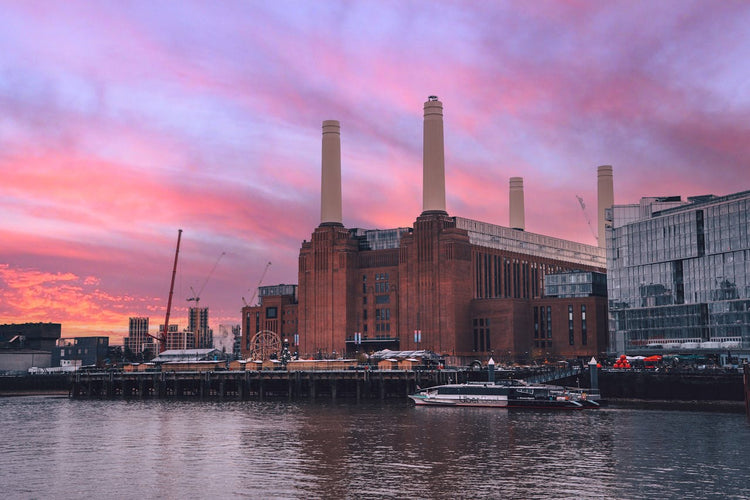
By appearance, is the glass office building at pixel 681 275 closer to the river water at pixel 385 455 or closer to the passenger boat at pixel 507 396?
the passenger boat at pixel 507 396

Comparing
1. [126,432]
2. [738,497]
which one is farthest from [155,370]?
[738,497]

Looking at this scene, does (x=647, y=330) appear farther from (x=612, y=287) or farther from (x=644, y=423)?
(x=644, y=423)

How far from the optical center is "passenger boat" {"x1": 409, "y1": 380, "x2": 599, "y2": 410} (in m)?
117

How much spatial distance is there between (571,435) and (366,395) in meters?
65.7

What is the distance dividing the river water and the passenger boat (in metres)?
4.27

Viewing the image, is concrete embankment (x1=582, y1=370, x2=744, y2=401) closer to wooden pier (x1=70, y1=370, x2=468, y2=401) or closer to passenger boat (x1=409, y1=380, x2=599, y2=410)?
passenger boat (x1=409, y1=380, x2=599, y2=410)

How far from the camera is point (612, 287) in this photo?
188750 mm

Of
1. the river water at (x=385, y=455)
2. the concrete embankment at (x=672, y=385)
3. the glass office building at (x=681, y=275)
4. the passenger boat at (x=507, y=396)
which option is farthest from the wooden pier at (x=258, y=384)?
the glass office building at (x=681, y=275)

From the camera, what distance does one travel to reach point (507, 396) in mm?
119500

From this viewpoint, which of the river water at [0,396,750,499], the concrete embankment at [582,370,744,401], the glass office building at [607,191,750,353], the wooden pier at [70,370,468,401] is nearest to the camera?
the river water at [0,396,750,499]

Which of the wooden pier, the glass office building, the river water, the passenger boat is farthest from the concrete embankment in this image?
the glass office building

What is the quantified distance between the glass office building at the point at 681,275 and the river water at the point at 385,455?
212ft

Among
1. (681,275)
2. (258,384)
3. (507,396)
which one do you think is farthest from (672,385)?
(258,384)

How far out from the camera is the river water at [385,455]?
5681cm
